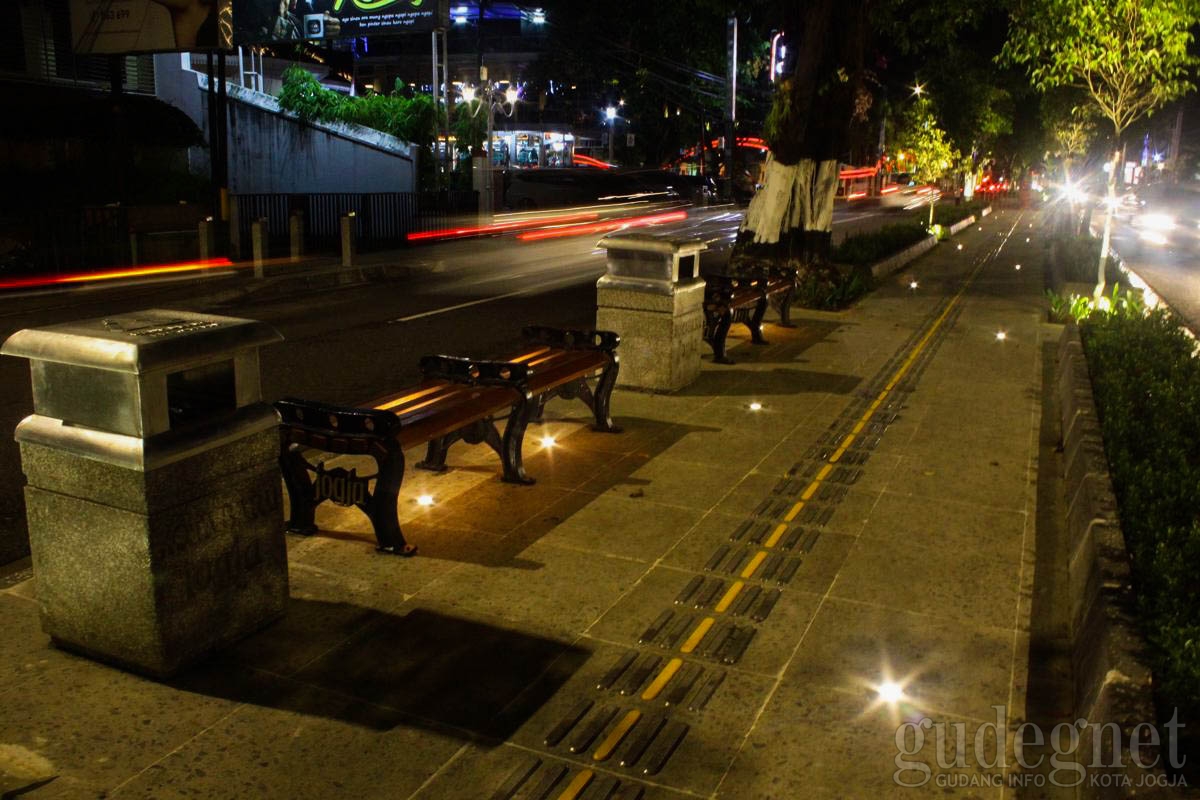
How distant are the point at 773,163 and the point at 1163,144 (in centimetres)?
11986

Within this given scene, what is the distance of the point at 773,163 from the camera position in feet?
53.7

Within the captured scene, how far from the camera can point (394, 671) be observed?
4.43 m

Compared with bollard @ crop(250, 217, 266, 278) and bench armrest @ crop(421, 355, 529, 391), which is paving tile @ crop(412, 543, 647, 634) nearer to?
bench armrest @ crop(421, 355, 529, 391)

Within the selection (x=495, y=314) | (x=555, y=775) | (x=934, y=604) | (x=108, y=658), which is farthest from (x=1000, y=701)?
(x=495, y=314)

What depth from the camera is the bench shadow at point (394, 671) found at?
13.5 ft

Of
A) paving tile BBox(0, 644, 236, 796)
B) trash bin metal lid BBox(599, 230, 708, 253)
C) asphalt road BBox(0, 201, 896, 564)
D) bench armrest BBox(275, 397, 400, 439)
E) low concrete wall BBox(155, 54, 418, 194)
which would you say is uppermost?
low concrete wall BBox(155, 54, 418, 194)

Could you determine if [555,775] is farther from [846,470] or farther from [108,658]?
[846,470]

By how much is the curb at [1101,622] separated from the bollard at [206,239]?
1729cm

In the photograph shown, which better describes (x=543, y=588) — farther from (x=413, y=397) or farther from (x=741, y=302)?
(x=741, y=302)

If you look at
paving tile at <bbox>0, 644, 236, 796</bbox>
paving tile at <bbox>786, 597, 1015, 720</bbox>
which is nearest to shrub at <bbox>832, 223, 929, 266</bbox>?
paving tile at <bbox>786, 597, 1015, 720</bbox>

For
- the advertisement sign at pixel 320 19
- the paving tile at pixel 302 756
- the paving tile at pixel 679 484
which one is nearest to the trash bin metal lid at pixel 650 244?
the paving tile at pixel 679 484

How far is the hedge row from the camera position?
3.85 m

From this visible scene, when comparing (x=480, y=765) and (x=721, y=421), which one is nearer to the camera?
(x=480, y=765)

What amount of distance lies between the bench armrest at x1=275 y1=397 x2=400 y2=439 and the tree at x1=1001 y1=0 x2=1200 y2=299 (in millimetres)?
11526
